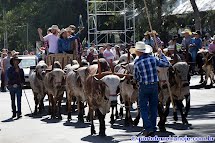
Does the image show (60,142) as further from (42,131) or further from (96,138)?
(42,131)

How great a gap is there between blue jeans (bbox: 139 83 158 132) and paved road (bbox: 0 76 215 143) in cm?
68

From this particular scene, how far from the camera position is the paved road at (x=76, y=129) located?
48.7 feet

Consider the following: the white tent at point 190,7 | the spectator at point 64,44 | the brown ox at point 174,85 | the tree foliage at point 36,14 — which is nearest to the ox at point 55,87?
the spectator at point 64,44

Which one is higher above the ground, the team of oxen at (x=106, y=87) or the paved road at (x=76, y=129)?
the team of oxen at (x=106, y=87)

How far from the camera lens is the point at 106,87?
1477 cm

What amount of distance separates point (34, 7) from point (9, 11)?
990cm

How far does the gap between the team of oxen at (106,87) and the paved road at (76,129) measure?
36 cm

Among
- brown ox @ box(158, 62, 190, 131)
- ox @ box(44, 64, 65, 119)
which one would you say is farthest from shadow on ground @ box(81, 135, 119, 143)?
ox @ box(44, 64, 65, 119)

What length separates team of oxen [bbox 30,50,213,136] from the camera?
49.3ft

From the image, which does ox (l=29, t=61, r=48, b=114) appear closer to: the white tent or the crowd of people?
the crowd of people

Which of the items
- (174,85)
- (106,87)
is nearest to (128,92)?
(174,85)

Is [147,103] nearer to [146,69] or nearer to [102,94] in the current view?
[146,69]

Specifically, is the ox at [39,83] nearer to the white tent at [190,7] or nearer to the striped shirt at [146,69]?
the striped shirt at [146,69]

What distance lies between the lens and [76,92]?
18453 millimetres
